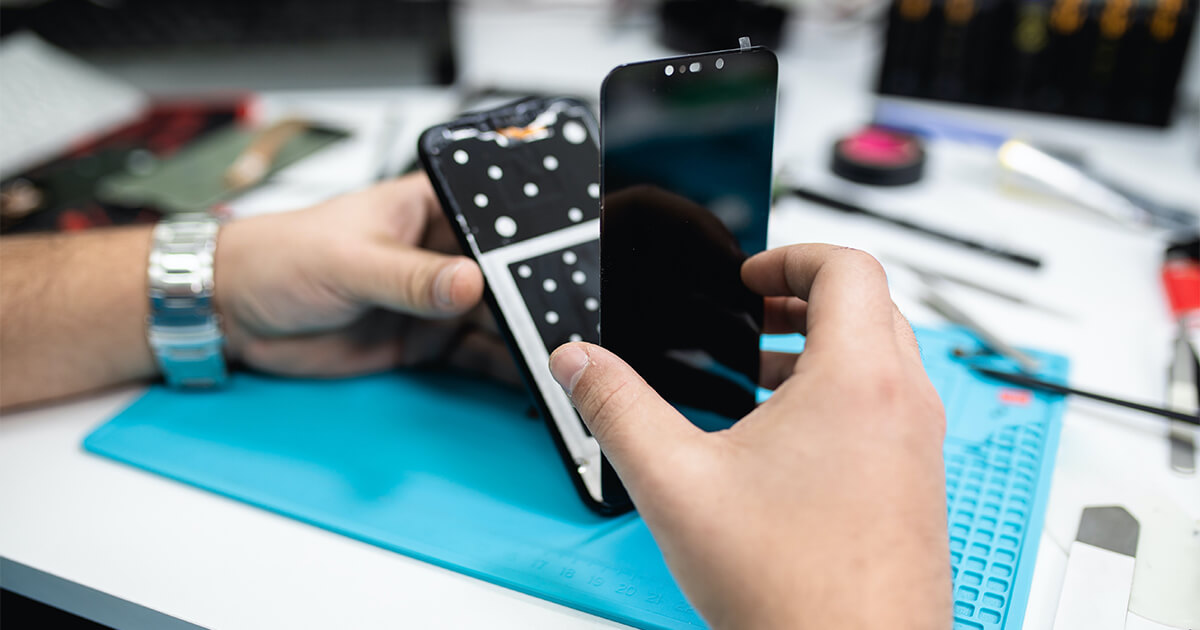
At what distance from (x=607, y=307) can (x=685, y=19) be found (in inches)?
29.8

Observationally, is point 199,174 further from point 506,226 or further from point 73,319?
point 506,226

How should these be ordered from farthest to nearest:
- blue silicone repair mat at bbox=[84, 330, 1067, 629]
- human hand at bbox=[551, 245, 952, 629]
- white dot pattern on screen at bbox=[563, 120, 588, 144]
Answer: white dot pattern on screen at bbox=[563, 120, 588, 144] → blue silicone repair mat at bbox=[84, 330, 1067, 629] → human hand at bbox=[551, 245, 952, 629]

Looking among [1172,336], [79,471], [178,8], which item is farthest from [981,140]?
[178,8]

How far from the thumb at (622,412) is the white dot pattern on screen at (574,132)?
201 mm

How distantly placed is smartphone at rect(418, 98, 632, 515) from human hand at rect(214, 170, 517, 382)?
65 mm

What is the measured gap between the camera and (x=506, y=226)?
455 mm

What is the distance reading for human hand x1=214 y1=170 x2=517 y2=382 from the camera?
19.8 inches

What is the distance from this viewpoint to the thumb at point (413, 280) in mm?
433

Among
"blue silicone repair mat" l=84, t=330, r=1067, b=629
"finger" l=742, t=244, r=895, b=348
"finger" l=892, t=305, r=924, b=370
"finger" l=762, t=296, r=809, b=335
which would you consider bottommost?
"blue silicone repair mat" l=84, t=330, r=1067, b=629

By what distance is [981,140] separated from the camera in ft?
2.73

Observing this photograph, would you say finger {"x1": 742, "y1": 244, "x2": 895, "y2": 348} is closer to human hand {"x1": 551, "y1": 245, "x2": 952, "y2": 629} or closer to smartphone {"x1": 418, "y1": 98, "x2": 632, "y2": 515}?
human hand {"x1": 551, "y1": 245, "x2": 952, "y2": 629}

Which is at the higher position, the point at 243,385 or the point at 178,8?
the point at 178,8

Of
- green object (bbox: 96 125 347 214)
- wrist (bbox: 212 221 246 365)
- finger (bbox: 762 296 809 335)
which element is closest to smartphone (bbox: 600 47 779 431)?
finger (bbox: 762 296 809 335)

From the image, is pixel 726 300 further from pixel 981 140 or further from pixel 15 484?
pixel 981 140
